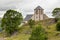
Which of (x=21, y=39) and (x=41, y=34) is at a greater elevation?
(x=41, y=34)

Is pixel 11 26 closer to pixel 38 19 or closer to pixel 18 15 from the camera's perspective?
pixel 18 15

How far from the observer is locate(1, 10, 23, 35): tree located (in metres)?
123

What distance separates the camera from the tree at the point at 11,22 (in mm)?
123062

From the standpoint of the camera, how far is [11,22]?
12600cm

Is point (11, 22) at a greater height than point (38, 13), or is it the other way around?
point (38, 13)

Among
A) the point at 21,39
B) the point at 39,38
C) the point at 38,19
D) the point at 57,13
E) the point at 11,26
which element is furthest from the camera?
the point at 38,19

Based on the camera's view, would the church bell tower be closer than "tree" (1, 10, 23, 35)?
No

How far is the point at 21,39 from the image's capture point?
9694 centimetres

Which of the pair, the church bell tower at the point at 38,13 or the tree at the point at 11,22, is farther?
the church bell tower at the point at 38,13

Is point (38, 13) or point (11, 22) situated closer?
point (11, 22)

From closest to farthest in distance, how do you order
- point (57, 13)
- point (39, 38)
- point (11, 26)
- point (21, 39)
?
1. point (39, 38)
2. point (21, 39)
3. point (11, 26)
4. point (57, 13)

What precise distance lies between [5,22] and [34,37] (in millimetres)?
68141

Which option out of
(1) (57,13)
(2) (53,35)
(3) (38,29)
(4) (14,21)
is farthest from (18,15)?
(3) (38,29)

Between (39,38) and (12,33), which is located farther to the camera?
(12,33)
